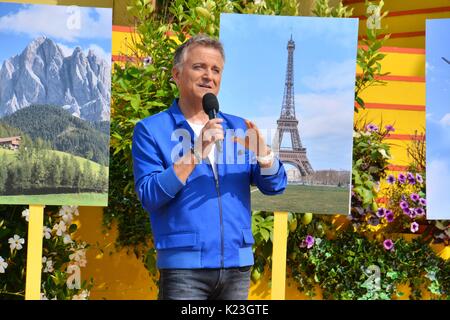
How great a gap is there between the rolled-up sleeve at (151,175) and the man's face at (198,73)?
246 mm

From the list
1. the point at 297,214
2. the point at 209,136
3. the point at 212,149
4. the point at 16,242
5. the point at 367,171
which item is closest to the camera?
the point at 209,136

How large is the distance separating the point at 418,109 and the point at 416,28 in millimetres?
3226

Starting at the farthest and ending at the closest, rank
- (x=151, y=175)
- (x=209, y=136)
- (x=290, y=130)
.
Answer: (x=290, y=130) → (x=151, y=175) → (x=209, y=136)

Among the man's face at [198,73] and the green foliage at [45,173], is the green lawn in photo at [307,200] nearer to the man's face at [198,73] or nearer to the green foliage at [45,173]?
the green foliage at [45,173]

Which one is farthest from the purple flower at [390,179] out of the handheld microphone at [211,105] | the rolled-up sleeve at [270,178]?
the handheld microphone at [211,105]

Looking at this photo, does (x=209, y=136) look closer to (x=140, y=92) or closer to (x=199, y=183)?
(x=199, y=183)

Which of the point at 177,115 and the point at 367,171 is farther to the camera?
the point at 367,171

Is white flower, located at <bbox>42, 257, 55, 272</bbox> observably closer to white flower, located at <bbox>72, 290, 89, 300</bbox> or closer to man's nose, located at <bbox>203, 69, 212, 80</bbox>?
white flower, located at <bbox>72, 290, 89, 300</bbox>

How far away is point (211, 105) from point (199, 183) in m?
0.32

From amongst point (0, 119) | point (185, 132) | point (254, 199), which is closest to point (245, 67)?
point (254, 199)

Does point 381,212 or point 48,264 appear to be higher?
point 381,212

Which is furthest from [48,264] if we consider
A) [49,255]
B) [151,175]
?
[151,175]

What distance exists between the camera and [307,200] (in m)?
4.26

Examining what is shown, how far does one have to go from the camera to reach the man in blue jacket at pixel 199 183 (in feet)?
10.9
